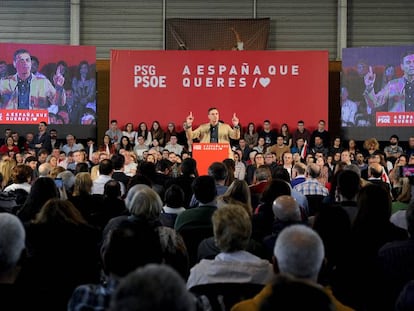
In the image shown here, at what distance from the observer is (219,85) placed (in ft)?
50.0

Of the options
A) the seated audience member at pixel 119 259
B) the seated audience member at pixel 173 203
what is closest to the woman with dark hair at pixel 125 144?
the seated audience member at pixel 173 203

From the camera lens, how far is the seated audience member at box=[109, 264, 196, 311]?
1637 mm

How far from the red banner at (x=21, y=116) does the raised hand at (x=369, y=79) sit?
655 centimetres

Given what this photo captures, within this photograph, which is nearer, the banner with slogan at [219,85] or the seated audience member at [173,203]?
the seated audience member at [173,203]

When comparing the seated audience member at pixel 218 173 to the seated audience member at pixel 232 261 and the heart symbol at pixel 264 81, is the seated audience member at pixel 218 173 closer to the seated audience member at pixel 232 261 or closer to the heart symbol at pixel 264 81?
the seated audience member at pixel 232 261

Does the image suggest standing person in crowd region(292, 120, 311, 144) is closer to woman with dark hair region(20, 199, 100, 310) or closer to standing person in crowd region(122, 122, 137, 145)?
standing person in crowd region(122, 122, 137, 145)

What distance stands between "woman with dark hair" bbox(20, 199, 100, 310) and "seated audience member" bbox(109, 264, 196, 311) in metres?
1.62

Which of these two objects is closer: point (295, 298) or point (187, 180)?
point (295, 298)

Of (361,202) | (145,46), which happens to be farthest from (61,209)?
(145,46)

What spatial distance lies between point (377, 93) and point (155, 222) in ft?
37.4

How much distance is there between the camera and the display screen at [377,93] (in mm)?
14656

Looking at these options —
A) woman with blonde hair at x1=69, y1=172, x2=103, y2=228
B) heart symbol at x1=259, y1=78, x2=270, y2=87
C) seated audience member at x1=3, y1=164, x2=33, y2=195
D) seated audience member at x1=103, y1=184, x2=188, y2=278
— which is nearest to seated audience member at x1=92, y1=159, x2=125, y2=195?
seated audience member at x1=3, y1=164, x2=33, y2=195

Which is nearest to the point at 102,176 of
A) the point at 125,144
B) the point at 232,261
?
the point at 232,261

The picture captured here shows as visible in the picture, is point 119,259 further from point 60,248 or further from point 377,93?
point 377,93
